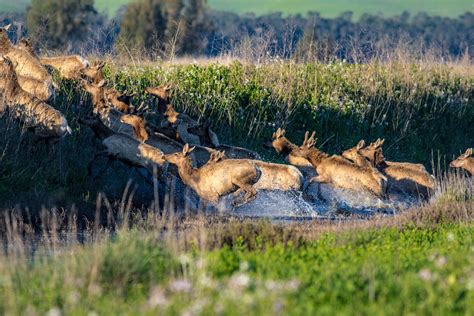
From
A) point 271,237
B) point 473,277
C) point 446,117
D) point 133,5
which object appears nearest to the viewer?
point 473,277

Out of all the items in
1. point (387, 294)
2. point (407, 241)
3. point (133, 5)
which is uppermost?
point (387, 294)

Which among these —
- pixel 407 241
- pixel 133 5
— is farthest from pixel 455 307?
pixel 133 5

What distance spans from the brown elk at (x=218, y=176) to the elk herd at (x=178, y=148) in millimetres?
16

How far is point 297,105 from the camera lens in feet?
84.9

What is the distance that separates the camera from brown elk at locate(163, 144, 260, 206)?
17781 millimetres

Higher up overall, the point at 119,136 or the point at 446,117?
the point at 119,136

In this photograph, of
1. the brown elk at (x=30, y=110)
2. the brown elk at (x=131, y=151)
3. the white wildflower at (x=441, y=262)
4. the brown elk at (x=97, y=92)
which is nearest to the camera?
the white wildflower at (x=441, y=262)

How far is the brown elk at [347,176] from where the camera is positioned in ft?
64.1

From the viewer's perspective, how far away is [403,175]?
20.4 meters

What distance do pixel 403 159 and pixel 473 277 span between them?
57.9 ft

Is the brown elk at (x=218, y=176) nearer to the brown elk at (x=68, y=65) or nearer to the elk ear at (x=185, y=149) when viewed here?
the elk ear at (x=185, y=149)

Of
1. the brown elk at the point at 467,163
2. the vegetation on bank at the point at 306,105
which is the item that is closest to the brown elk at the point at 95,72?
the vegetation on bank at the point at 306,105

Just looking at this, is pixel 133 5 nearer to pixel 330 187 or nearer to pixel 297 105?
pixel 297 105

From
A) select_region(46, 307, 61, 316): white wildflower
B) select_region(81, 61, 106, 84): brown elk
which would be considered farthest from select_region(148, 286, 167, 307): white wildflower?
select_region(81, 61, 106, 84): brown elk
